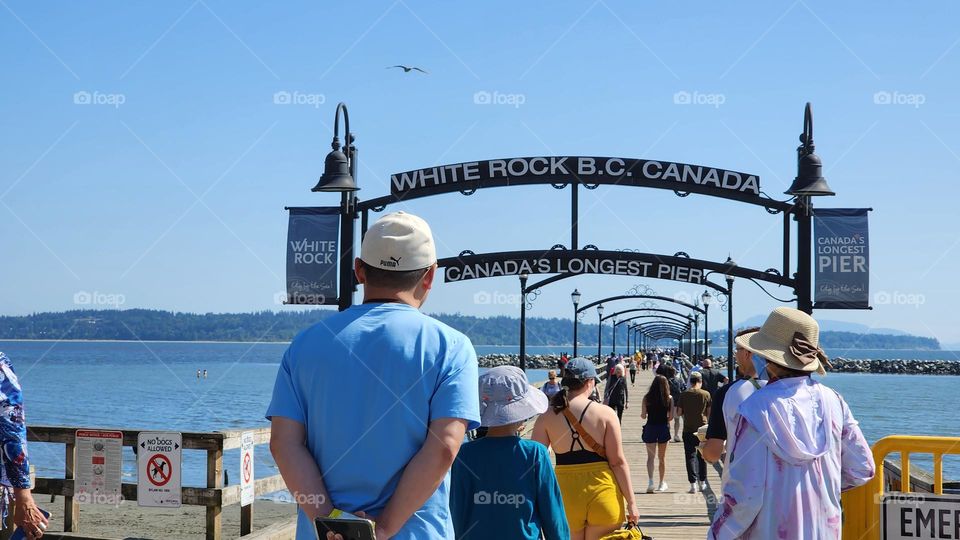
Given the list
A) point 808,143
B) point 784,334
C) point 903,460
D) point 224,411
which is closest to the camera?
point 784,334

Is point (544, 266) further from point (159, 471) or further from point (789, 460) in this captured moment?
point (789, 460)

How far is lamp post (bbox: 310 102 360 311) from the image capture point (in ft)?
33.9

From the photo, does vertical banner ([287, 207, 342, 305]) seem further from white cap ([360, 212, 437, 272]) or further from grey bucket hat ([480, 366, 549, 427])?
white cap ([360, 212, 437, 272])

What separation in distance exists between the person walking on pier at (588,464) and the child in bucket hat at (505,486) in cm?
151

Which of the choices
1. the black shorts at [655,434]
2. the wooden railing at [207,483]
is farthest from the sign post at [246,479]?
the black shorts at [655,434]

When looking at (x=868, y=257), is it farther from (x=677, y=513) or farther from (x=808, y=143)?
(x=677, y=513)

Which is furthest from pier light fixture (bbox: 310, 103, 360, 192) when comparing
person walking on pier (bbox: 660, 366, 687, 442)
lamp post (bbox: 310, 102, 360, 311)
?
person walking on pier (bbox: 660, 366, 687, 442)

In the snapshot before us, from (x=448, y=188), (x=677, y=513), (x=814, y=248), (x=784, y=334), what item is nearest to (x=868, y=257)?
(x=814, y=248)

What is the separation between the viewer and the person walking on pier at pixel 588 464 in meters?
5.93

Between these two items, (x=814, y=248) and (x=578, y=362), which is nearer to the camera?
(x=578, y=362)

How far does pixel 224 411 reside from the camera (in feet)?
217

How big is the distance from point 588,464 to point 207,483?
3716 millimetres

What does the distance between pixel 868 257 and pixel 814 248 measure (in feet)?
2.28

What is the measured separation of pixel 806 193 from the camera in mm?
10195
